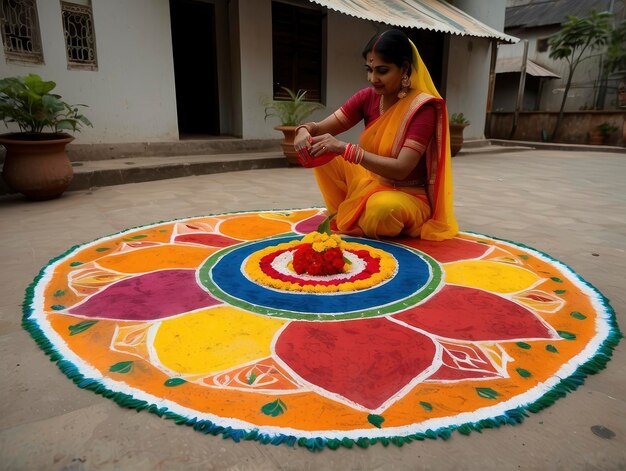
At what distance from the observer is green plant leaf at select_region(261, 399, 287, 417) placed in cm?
127

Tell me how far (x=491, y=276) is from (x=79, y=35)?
18.6 ft

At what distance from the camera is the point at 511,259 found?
2.66 m

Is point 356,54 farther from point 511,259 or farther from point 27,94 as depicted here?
point 511,259

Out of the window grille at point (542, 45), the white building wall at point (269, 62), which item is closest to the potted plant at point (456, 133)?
the white building wall at point (269, 62)

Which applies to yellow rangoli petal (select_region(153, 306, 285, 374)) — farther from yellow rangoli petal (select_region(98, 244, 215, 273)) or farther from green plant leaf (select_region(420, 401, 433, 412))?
yellow rangoli petal (select_region(98, 244, 215, 273))

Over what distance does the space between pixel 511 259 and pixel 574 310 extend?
70 cm

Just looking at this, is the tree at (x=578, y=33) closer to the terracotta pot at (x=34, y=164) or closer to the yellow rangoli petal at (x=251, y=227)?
the yellow rangoli petal at (x=251, y=227)

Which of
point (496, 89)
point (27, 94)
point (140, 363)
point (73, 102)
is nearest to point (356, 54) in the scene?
point (73, 102)

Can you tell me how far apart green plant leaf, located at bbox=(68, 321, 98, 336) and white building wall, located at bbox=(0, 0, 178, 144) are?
4.42 m

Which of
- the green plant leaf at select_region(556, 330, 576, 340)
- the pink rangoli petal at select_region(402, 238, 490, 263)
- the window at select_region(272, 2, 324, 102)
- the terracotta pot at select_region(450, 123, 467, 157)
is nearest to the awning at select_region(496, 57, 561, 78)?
the terracotta pot at select_region(450, 123, 467, 157)

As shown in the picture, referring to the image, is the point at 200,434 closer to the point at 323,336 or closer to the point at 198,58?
the point at 323,336

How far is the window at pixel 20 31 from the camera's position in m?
4.96

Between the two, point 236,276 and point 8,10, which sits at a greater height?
point 8,10

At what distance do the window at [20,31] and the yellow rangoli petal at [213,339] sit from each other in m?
4.91
